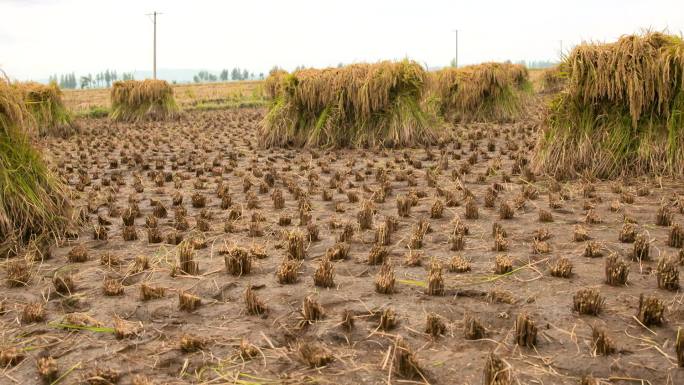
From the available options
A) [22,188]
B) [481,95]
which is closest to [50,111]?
[481,95]

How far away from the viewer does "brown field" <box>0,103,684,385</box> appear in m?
2.74

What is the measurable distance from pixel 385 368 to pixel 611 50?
560 cm

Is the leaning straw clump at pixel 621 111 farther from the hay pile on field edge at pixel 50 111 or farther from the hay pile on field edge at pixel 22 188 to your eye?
the hay pile on field edge at pixel 50 111

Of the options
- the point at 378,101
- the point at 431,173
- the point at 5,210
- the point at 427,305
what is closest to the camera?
the point at 427,305

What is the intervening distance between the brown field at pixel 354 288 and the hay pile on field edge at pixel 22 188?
263 millimetres

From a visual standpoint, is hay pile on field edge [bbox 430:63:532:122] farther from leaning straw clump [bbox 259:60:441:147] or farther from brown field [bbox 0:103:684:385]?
brown field [bbox 0:103:684:385]

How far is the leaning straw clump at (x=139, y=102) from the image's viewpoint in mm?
18609

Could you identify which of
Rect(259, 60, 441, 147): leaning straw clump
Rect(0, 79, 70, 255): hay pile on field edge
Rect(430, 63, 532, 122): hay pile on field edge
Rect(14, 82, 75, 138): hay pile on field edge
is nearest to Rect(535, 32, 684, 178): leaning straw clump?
Rect(259, 60, 441, 147): leaning straw clump

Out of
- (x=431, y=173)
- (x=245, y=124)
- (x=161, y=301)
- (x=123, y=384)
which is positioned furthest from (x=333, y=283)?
(x=245, y=124)

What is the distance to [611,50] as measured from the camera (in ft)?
22.8

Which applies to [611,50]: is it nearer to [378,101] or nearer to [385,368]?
[378,101]

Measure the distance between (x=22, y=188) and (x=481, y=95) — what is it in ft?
40.5

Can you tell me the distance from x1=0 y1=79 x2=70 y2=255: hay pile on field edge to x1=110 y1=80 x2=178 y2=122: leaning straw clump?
13.8 metres

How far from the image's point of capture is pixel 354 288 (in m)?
3.63
